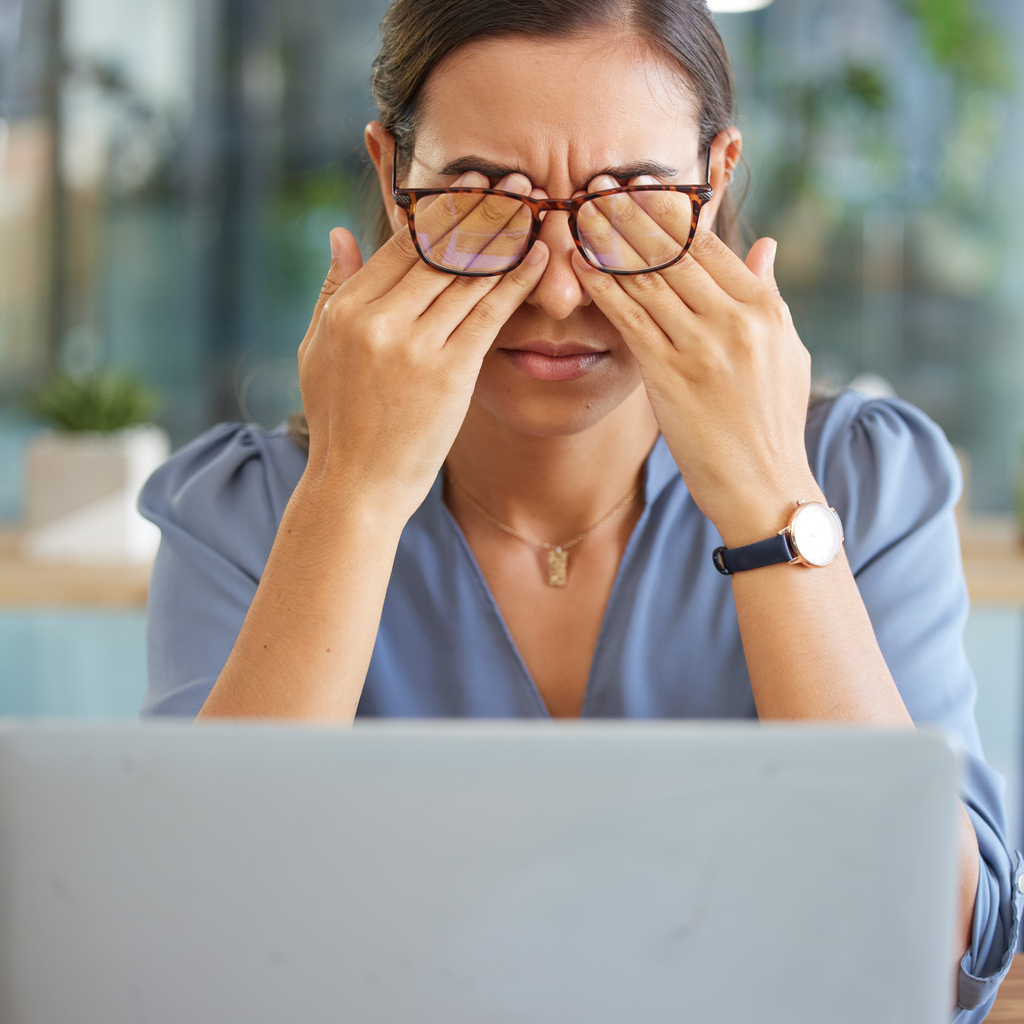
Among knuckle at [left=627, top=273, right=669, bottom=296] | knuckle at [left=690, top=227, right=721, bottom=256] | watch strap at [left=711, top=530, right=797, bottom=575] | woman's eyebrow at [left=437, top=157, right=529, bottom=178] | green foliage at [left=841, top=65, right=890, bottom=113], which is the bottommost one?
watch strap at [left=711, top=530, right=797, bottom=575]

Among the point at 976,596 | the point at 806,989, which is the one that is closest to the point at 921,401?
the point at 976,596

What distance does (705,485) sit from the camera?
968mm

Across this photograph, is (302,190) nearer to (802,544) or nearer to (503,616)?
(503,616)

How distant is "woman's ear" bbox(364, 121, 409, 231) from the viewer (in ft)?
3.93

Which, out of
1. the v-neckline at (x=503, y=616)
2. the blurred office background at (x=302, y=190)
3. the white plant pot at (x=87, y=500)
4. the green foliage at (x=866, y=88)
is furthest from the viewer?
the green foliage at (x=866, y=88)

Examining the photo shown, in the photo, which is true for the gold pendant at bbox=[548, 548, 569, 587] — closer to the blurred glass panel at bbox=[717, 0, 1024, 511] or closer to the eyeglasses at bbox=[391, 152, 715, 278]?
the eyeglasses at bbox=[391, 152, 715, 278]

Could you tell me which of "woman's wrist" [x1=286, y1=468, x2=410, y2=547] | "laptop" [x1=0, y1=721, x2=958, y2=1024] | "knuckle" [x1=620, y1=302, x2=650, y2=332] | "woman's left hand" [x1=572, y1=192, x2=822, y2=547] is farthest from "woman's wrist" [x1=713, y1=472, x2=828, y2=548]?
"laptop" [x1=0, y1=721, x2=958, y2=1024]

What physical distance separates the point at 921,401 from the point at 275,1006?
4.40 m

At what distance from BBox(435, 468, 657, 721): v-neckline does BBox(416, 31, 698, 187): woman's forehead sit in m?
0.36

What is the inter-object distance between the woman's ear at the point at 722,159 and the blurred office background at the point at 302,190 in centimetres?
308

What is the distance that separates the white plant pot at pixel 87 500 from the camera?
235 centimetres

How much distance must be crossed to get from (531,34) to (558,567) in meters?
0.55

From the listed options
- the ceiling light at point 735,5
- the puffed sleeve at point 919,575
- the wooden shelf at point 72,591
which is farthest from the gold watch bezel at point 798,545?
the ceiling light at point 735,5

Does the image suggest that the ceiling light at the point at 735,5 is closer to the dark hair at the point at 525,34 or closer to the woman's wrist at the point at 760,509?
the dark hair at the point at 525,34
